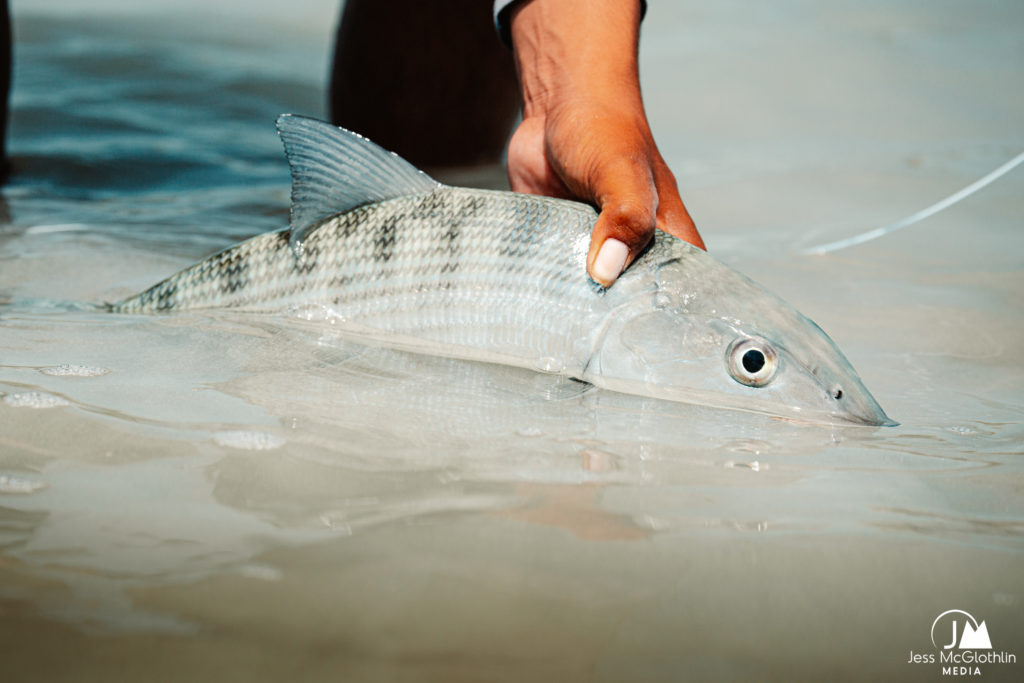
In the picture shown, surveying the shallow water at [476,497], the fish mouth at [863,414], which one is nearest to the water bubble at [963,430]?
the shallow water at [476,497]

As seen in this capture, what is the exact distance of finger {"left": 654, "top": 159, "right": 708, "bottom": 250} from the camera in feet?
8.55

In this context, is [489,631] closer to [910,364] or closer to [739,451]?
[739,451]

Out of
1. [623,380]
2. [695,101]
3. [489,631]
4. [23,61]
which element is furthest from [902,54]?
[489,631]

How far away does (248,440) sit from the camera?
1733mm

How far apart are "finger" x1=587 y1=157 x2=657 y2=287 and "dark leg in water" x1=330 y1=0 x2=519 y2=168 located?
3.46 m

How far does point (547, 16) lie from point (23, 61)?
18.9 feet

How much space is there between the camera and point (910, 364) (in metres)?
2.59

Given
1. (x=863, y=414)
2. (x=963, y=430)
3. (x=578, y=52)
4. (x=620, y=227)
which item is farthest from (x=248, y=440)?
(x=578, y=52)

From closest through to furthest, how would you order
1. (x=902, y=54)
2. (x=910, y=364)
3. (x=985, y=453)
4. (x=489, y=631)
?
(x=489, y=631) → (x=985, y=453) → (x=910, y=364) → (x=902, y=54)

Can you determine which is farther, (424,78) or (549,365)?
(424,78)

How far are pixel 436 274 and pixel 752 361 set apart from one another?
0.88 m

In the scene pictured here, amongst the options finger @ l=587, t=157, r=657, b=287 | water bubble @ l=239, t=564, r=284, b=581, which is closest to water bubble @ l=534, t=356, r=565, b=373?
finger @ l=587, t=157, r=657, b=287

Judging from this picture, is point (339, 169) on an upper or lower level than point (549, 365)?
upper

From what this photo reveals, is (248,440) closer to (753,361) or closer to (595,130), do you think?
(753,361)
